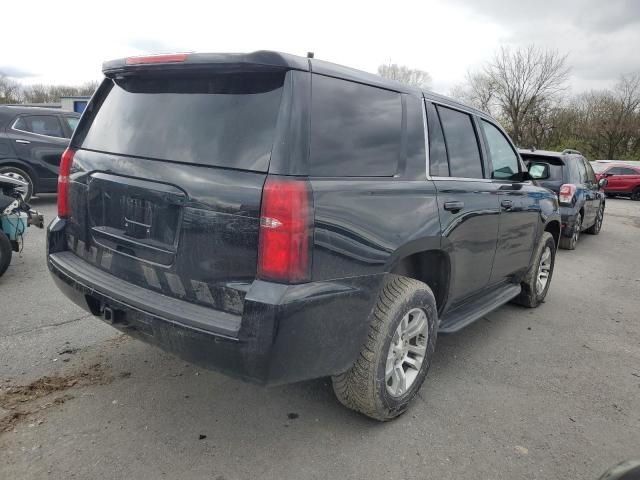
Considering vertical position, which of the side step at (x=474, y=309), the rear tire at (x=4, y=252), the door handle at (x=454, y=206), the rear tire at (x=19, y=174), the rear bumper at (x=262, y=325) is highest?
the door handle at (x=454, y=206)

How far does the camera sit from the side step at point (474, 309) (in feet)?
11.1

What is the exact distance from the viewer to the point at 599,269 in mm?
7480

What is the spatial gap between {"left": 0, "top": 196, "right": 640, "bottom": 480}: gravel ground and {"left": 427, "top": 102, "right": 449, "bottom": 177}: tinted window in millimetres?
1461

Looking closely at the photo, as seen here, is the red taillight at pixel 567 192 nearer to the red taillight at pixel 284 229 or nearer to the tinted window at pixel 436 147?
the tinted window at pixel 436 147

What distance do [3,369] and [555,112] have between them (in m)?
46.8

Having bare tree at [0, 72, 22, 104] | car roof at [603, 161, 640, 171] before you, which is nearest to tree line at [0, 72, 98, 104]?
bare tree at [0, 72, 22, 104]

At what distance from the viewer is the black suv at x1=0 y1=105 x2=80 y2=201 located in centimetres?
877

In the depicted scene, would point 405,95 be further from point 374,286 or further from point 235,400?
point 235,400

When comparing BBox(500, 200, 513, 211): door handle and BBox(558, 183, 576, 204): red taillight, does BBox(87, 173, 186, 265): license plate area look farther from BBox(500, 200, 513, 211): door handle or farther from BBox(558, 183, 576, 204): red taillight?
BBox(558, 183, 576, 204): red taillight

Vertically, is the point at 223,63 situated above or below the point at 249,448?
above

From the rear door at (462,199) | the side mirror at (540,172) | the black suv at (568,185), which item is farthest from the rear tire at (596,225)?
the rear door at (462,199)

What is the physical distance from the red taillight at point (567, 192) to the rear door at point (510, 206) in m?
4.02

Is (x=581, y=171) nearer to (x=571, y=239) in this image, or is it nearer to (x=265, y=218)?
(x=571, y=239)

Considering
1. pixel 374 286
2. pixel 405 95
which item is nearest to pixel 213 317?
pixel 374 286
